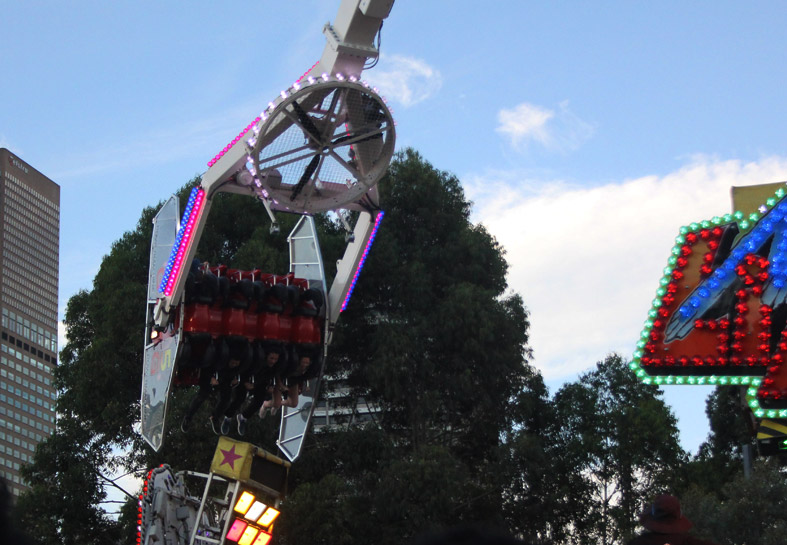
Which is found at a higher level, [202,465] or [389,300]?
[389,300]

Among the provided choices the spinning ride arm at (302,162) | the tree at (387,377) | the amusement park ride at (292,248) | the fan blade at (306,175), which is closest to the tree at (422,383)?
the tree at (387,377)

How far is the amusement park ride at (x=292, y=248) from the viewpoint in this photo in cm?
1288

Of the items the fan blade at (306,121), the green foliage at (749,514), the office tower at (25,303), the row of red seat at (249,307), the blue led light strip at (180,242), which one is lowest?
the green foliage at (749,514)

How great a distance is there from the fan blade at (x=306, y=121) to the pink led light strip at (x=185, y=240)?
203 centimetres

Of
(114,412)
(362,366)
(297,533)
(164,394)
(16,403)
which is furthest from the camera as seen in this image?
(16,403)

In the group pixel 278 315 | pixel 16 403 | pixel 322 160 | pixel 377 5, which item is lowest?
pixel 278 315

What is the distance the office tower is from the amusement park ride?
395 feet

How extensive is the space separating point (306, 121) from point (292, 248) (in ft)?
13.3

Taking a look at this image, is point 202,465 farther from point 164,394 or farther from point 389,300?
point 164,394

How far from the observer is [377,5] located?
41.5 feet

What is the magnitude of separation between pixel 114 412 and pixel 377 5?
14.7 metres

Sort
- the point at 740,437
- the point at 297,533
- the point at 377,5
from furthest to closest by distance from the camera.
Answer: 1. the point at 740,437
2. the point at 297,533
3. the point at 377,5

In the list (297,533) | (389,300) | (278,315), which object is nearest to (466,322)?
(389,300)

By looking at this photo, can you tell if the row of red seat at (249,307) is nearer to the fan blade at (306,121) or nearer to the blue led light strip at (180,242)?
the blue led light strip at (180,242)
